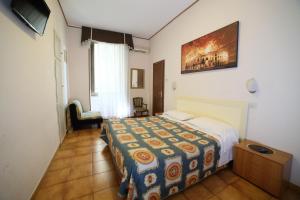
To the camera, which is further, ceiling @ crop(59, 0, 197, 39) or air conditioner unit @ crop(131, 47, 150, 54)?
air conditioner unit @ crop(131, 47, 150, 54)

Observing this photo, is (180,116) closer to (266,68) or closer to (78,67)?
(266,68)

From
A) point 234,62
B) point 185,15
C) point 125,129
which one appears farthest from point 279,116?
point 185,15

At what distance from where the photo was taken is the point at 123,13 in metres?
3.41

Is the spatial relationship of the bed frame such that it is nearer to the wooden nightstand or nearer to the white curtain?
the wooden nightstand

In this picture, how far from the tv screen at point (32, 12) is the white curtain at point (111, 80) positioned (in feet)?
9.29

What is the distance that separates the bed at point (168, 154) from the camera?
127cm

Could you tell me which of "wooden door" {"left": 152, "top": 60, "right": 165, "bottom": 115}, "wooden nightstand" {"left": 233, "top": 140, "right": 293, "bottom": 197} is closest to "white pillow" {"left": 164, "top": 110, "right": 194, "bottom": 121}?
"wooden nightstand" {"left": 233, "top": 140, "right": 293, "bottom": 197}

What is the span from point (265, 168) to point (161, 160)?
51.7 inches

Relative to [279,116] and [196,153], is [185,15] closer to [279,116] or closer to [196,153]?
[279,116]

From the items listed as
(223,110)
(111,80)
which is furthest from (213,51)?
(111,80)

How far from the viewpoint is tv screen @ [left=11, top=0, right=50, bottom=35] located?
120 centimetres

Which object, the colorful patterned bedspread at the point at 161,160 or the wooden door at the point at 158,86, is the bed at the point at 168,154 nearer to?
the colorful patterned bedspread at the point at 161,160

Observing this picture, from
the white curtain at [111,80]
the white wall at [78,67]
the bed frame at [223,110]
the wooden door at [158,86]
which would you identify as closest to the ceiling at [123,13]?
the white wall at [78,67]

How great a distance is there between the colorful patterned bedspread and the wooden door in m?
2.43
